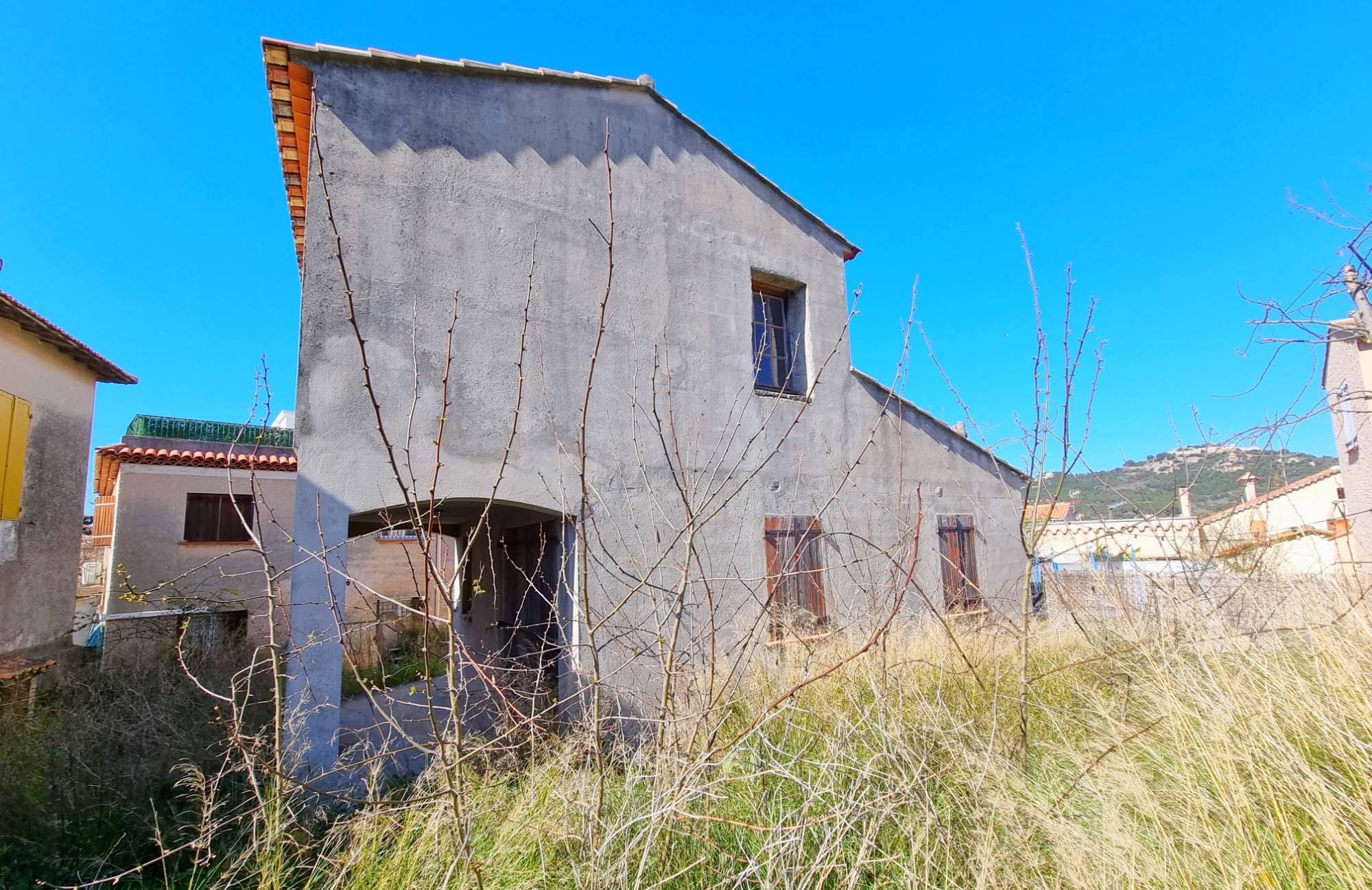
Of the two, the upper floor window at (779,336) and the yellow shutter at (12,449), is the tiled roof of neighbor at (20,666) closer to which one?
the yellow shutter at (12,449)

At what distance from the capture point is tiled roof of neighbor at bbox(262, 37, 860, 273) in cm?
531

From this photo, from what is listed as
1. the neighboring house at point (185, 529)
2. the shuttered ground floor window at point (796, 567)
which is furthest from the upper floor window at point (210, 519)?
the shuttered ground floor window at point (796, 567)

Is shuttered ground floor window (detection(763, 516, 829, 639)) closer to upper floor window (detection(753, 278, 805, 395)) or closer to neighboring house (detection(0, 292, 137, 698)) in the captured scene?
upper floor window (detection(753, 278, 805, 395))

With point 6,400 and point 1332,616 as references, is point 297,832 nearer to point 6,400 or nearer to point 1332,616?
point 1332,616

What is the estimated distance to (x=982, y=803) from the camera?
10.1ft

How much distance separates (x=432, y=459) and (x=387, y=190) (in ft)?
7.60

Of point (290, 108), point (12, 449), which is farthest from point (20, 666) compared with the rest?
point (290, 108)

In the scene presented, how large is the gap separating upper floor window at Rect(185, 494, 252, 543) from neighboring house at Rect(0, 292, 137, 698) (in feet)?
8.27

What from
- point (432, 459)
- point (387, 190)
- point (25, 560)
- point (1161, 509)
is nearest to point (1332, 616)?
point (1161, 509)

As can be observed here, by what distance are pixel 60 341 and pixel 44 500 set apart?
2.06 meters

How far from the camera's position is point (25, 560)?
811 cm

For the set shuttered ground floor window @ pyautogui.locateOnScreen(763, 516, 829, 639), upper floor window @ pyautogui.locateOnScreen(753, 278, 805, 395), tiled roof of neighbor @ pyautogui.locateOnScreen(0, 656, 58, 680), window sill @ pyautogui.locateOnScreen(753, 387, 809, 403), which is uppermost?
upper floor window @ pyautogui.locateOnScreen(753, 278, 805, 395)

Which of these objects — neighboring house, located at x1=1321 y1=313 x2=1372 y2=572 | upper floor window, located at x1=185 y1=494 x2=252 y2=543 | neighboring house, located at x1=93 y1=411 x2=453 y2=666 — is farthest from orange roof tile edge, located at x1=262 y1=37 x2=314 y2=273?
neighboring house, located at x1=1321 y1=313 x2=1372 y2=572

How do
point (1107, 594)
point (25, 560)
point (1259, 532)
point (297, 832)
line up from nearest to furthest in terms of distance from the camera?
point (297, 832) → point (1107, 594) → point (1259, 532) → point (25, 560)
